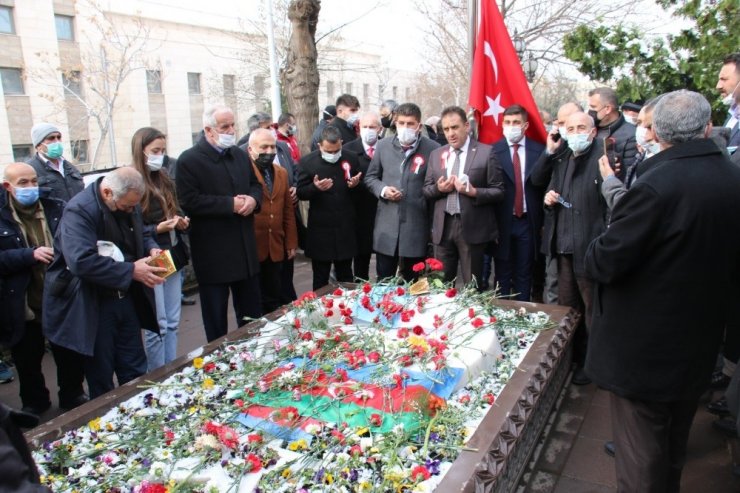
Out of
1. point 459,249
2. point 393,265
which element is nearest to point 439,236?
point 459,249

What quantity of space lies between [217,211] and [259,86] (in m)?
29.3

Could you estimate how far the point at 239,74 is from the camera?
31625 mm

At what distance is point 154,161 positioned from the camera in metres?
4.08

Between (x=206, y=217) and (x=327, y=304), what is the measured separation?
3.78ft

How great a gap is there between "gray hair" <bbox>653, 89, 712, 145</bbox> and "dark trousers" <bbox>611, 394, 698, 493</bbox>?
112 centimetres

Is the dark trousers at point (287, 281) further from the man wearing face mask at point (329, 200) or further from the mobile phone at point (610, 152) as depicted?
the mobile phone at point (610, 152)

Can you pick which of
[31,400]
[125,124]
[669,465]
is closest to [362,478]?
[669,465]

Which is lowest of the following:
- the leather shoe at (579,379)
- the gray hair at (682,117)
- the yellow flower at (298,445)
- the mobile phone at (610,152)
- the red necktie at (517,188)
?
the leather shoe at (579,379)

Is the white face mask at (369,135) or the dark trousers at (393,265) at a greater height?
the white face mask at (369,135)

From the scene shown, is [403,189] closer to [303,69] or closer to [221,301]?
[221,301]

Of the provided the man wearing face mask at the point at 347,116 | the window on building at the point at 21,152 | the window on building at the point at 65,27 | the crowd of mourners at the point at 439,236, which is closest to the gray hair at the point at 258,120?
the crowd of mourners at the point at 439,236

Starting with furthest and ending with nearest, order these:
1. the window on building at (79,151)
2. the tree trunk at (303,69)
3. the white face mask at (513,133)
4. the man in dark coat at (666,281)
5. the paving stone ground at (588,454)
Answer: the window on building at (79,151) → the tree trunk at (303,69) → the white face mask at (513,133) → the paving stone ground at (588,454) → the man in dark coat at (666,281)

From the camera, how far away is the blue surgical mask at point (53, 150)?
4.65 metres

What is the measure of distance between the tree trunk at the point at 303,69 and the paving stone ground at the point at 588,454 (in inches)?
221
